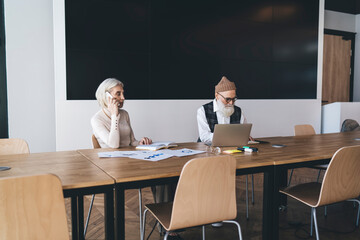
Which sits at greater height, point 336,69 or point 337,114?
point 336,69

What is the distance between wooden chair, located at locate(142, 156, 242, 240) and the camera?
1.62m

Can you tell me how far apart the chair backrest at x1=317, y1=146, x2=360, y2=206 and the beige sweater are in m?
1.63

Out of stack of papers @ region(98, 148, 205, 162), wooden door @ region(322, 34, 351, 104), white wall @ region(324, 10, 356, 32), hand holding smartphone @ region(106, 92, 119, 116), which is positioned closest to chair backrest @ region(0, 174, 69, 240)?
stack of papers @ region(98, 148, 205, 162)

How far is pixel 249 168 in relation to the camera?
6.52 feet

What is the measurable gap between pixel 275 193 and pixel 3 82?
3846 mm

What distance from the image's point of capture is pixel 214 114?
363 centimetres

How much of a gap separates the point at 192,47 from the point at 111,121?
2.59 metres

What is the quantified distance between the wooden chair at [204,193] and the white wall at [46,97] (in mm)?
2839

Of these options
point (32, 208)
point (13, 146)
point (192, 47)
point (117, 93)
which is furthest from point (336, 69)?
point (32, 208)

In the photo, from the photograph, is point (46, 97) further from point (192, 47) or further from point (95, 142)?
point (192, 47)

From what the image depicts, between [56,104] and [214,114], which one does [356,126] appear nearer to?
[214,114]

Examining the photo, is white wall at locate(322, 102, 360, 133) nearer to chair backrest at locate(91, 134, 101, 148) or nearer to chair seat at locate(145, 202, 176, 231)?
chair backrest at locate(91, 134, 101, 148)

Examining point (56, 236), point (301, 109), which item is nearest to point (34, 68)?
point (56, 236)

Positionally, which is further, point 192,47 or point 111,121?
point 192,47
